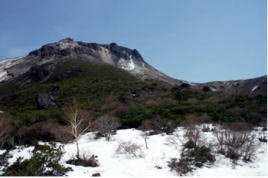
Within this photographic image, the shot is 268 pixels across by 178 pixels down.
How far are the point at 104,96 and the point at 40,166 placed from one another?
3753cm

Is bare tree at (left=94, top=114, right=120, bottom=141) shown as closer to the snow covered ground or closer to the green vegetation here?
the snow covered ground

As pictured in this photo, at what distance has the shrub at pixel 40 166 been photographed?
11.1 meters

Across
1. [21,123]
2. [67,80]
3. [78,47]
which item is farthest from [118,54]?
[21,123]

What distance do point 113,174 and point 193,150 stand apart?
6757 millimetres

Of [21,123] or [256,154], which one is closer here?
[256,154]

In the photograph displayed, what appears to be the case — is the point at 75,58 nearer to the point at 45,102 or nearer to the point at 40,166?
the point at 45,102

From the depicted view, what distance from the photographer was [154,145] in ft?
62.0

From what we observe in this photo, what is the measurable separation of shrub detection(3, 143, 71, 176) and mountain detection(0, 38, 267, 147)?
28.4ft

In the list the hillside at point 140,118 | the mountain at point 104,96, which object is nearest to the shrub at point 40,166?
the hillside at point 140,118

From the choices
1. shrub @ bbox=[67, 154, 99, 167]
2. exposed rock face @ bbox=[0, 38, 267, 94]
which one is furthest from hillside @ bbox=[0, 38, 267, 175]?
exposed rock face @ bbox=[0, 38, 267, 94]

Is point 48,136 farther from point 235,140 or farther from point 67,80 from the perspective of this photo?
point 67,80

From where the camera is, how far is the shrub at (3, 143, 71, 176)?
11.1m

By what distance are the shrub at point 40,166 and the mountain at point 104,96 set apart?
340 inches

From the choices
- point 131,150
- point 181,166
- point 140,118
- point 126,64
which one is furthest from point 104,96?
point 126,64
